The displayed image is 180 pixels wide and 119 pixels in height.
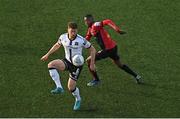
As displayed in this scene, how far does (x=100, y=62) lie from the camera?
57.5ft

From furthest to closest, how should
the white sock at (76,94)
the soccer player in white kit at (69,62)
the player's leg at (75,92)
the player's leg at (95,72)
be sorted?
the player's leg at (95,72)
the white sock at (76,94)
the player's leg at (75,92)
the soccer player in white kit at (69,62)

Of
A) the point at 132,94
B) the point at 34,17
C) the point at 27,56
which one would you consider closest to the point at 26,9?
the point at 34,17

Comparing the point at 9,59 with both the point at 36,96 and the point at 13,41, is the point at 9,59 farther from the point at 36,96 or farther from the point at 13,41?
the point at 36,96

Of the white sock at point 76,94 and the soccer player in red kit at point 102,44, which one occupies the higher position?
the soccer player in red kit at point 102,44

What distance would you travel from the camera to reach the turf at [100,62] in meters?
14.2

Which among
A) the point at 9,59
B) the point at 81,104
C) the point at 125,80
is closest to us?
the point at 81,104

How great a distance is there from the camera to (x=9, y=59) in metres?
17.3

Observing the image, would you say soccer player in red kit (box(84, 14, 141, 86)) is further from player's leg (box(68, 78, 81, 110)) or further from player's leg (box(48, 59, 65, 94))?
player's leg (box(48, 59, 65, 94))

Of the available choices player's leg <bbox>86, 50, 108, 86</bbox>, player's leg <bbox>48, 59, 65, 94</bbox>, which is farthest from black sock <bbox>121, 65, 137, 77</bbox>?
player's leg <bbox>48, 59, 65, 94</bbox>

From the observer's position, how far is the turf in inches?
560

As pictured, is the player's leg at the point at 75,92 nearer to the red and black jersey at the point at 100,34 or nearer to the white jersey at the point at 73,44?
the white jersey at the point at 73,44

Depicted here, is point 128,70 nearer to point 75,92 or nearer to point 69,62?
point 75,92

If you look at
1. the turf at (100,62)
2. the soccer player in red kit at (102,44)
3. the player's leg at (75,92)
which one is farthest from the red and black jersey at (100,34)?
the player's leg at (75,92)

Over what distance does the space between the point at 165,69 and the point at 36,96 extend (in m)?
4.69
